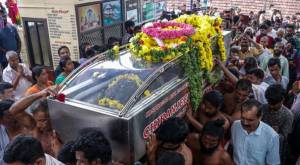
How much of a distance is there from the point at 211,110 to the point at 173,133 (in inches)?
38.2

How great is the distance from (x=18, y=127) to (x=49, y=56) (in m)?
4.30

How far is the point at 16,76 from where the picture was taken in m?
5.13

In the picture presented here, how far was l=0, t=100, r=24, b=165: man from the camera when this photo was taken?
10.7 feet

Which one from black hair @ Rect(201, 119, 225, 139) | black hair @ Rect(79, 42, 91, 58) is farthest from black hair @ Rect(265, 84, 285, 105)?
black hair @ Rect(79, 42, 91, 58)

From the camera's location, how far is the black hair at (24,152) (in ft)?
7.75

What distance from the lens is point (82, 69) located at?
4.01 meters

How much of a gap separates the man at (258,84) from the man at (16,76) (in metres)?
3.63

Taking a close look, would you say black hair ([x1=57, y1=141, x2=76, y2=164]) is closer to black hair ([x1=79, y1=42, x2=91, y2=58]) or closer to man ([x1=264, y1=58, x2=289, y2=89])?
man ([x1=264, y1=58, x2=289, y2=89])

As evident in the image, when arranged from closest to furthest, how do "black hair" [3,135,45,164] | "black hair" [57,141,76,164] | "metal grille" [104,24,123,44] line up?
"black hair" [3,135,45,164]
"black hair" [57,141,76,164]
"metal grille" [104,24,123,44]

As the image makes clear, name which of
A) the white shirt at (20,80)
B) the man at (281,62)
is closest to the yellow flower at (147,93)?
the white shirt at (20,80)

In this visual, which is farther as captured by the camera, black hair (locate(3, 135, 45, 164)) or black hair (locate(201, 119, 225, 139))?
black hair (locate(201, 119, 225, 139))

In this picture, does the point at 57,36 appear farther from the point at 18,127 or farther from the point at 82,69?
the point at 18,127

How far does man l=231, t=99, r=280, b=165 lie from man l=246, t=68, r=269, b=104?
1259 mm

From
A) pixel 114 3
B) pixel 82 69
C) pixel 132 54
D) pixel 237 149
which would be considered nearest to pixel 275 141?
pixel 237 149
